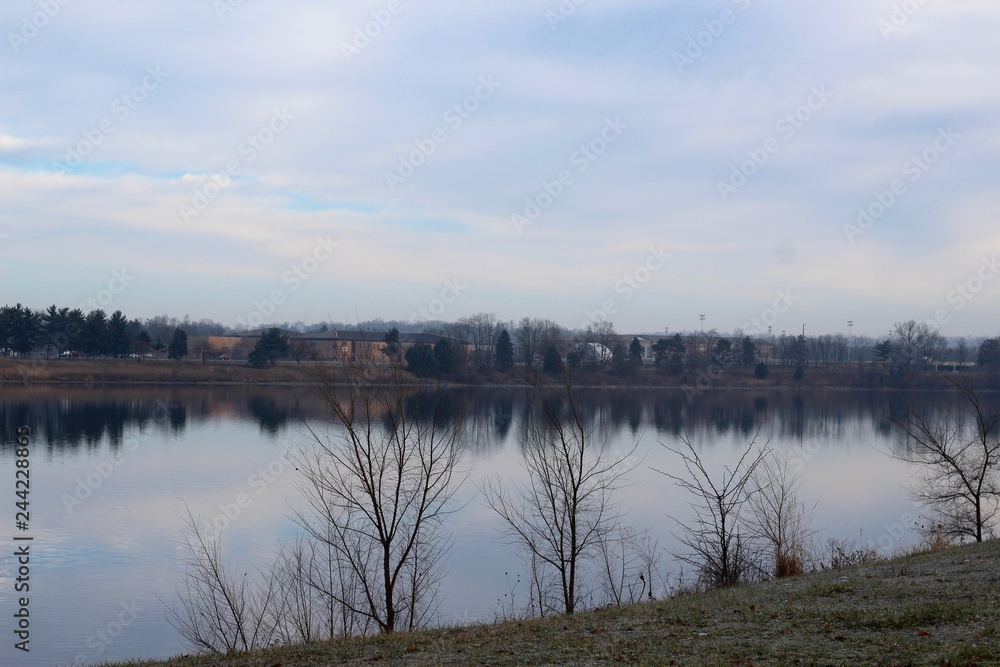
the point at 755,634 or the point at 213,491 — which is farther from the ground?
the point at 755,634

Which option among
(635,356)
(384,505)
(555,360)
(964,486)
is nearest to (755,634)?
(555,360)

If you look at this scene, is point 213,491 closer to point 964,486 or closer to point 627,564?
point 627,564

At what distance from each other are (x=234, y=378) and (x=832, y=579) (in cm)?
8635

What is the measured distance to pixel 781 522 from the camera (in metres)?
23.8

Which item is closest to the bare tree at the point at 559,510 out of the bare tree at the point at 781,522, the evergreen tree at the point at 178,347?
the bare tree at the point at 781,522

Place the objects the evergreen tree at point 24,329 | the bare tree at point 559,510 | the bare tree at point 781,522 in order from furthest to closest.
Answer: the evergreen tree at point 24,329
the bare tree at point 781,522
the bare tree at point 559,510

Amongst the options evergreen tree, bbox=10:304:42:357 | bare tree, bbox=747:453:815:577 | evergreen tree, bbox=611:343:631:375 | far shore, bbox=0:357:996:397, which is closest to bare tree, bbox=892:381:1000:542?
bare tree, bbox=747:453:815:577

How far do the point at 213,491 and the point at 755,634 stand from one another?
81.1 ft

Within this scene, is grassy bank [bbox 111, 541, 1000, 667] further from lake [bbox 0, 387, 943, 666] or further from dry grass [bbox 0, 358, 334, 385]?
dry grass [bbox 0, 358, 334, 385]

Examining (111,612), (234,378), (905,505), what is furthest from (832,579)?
(234,378)

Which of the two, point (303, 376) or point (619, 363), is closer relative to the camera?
point (303, 376)

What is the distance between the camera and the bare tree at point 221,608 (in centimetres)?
1509

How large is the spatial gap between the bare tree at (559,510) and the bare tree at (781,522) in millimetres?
3577

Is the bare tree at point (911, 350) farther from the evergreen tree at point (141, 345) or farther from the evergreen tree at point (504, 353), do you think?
the evergreen tree at point (141, 345)
